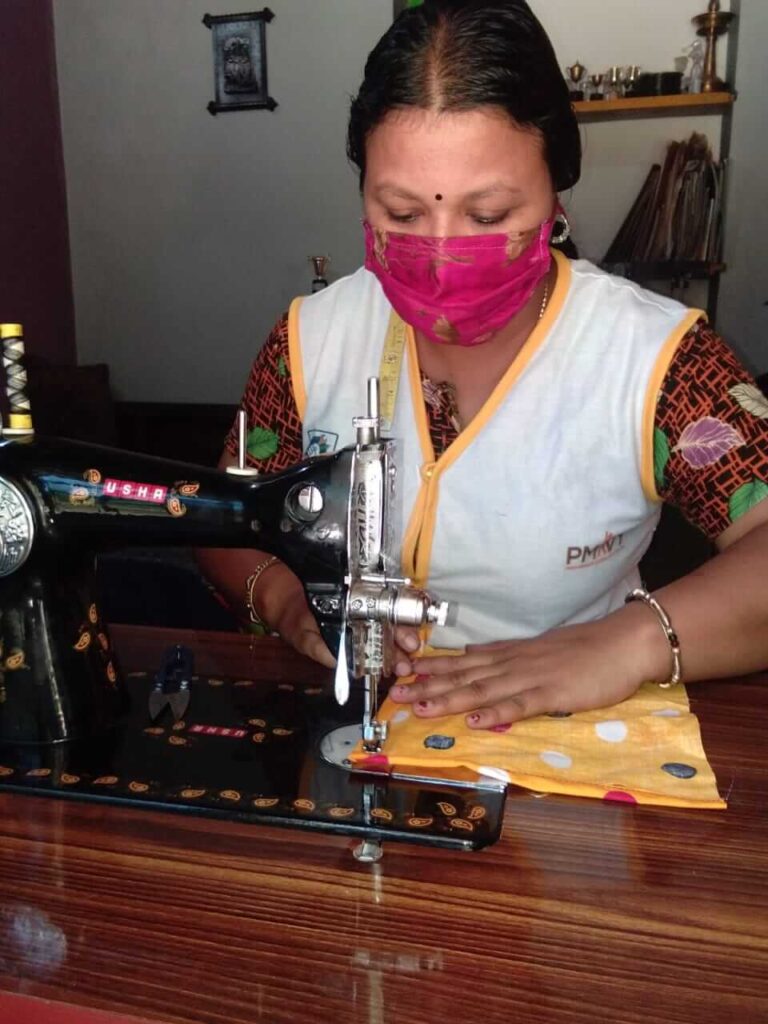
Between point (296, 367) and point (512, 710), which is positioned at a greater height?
point (296, 367)

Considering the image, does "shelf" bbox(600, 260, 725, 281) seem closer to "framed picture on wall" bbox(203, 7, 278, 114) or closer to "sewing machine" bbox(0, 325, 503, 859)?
"framed picture on wall" bbox(203, 7, 278, 114)

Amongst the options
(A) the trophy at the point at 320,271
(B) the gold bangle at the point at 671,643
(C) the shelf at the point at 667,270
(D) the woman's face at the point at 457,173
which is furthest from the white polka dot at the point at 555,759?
(C) the shelf at the point at 667,270

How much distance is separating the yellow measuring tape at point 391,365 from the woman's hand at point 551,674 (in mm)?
438

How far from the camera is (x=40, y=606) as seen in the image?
101 cm

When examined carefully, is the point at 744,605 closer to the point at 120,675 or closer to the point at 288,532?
the point at 288,532

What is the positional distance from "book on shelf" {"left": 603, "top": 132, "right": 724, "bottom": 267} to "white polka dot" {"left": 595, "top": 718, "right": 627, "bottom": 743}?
293 centimetres

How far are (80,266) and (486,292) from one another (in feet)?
11.9

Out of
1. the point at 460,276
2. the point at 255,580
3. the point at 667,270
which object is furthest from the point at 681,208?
the point at 255,580

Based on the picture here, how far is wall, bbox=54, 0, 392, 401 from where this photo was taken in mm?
3922

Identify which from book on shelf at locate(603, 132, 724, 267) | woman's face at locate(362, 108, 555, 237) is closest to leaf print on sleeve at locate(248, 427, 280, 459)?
woman's face at locate(362, 108, 555, 237)

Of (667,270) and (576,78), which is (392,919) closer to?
(667,270)

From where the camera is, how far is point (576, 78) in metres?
3.63

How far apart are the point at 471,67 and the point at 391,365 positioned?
436 millimetres

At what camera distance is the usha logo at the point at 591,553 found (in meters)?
1.38
